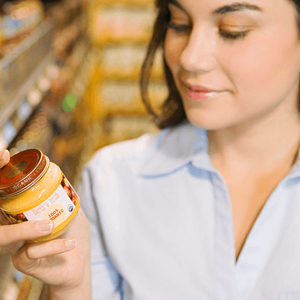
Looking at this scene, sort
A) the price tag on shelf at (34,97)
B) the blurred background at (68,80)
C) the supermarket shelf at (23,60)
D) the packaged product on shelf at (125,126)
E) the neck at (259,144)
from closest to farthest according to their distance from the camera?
the neck at (259,144), the supermarket shelf at (23,60), the blurred background at (68,80), the price tag on shelf at (34,97), the packaged product on shelf at (125,126)

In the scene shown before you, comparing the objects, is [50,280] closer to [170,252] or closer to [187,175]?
[170,252]

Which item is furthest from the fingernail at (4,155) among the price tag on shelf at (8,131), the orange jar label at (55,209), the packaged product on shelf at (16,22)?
the packaged product on shelf at (16,22)

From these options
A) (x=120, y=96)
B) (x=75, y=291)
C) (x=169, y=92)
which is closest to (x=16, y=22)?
(x=169, y=92)

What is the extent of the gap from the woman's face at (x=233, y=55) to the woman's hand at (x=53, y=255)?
0.49 metres

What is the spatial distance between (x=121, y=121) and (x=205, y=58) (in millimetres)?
3816

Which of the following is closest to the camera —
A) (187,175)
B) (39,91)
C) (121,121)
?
(187,175)

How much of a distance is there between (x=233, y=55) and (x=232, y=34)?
55 millimetres

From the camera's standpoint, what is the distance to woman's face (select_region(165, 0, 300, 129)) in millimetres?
900

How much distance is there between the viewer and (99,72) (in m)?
4.41

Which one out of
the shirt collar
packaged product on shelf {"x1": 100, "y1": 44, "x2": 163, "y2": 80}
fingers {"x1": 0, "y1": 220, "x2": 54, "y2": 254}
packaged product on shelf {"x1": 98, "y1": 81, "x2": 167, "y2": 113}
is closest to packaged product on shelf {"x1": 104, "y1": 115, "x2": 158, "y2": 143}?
packaged product on shelf {"x1": 98, "y1": 81, "x2": 167, "y2": 113}

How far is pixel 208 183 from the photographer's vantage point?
1.13 meters

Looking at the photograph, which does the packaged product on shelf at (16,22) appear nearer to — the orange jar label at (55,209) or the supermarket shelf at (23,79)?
the supermarket shelf at (23,79)

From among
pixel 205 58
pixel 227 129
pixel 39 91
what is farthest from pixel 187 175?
pixel 39 91

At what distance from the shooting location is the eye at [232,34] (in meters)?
0.92
